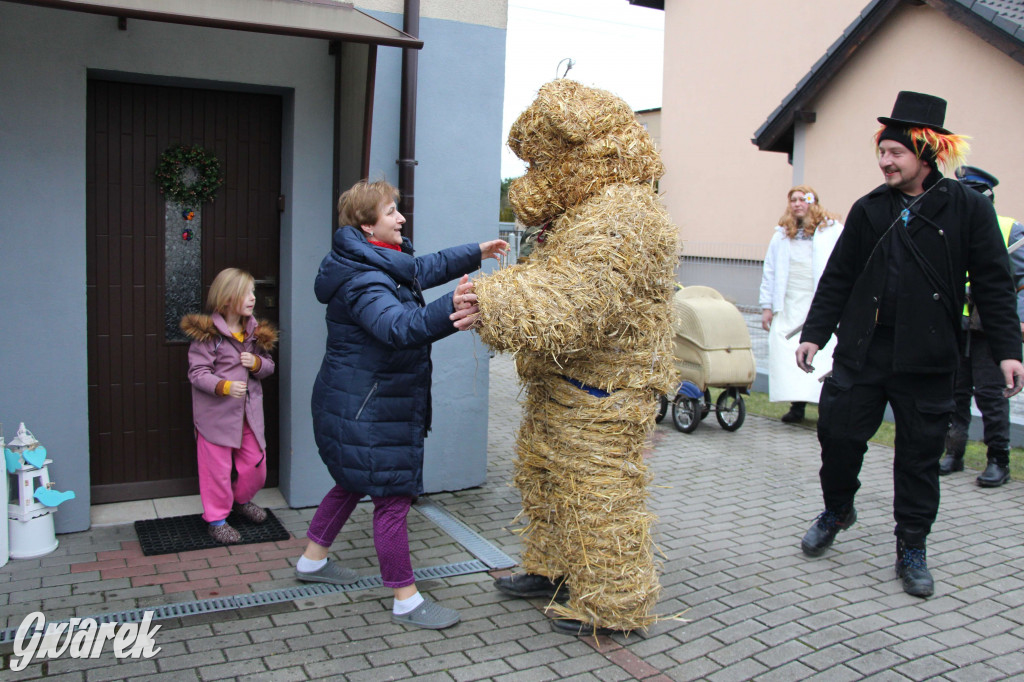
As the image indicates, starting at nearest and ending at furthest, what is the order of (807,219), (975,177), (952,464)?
1. (975,177)
2. (952,464)
3. (807,219)

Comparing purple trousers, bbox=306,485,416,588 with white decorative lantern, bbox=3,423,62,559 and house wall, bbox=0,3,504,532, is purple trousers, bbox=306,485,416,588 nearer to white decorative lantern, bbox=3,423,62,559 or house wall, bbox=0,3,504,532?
house wall, bbox=0,3,504,532

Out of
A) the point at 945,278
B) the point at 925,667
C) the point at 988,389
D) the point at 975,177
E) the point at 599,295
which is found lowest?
the point at 925,667

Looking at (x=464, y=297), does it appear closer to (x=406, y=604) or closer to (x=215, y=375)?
(x=406, y=604)

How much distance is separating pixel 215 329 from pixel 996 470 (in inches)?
219

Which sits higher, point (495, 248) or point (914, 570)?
point (495, 248)

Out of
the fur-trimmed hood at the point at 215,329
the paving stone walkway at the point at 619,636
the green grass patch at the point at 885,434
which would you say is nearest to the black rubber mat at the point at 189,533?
the paving stone walkway at the point at 619,636

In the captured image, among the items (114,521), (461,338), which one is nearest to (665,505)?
(461,338)

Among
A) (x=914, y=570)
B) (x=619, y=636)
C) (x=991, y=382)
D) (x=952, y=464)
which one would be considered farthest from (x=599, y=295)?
(x=952, y=464)

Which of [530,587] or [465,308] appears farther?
[530,587]

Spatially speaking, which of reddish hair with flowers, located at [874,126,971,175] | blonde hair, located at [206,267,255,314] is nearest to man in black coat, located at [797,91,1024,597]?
reddish hair with flowers, located at [874,126,971,175]

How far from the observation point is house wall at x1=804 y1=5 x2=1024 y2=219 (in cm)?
1036

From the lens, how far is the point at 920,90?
11.8 metres

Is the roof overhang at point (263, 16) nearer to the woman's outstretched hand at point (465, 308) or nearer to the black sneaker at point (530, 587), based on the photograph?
the woman's outstretched hand at point (465, 308)

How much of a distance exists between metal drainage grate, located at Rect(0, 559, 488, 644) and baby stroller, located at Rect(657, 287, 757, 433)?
3960mm
